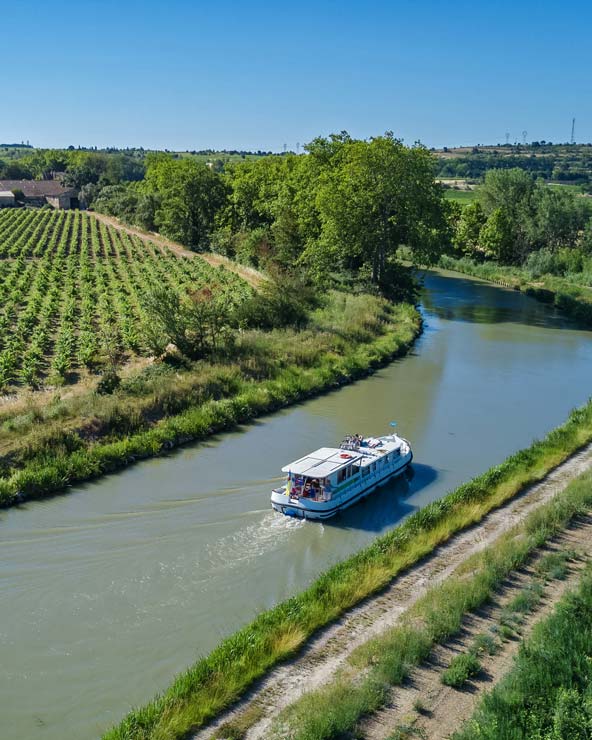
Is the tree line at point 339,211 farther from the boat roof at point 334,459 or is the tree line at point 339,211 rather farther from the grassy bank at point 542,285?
the boat roof at point 334,459

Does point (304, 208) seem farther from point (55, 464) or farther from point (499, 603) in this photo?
point (499, 603)

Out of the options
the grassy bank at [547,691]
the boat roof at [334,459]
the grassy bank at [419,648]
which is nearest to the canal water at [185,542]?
the boat roof at [334,459]

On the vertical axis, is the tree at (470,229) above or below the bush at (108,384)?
above

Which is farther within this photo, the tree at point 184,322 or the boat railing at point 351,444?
the tree at point 184,322

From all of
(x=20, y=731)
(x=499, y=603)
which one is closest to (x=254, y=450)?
(x=499, y=603)

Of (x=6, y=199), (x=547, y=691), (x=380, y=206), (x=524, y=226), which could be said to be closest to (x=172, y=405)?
(x=547, y=691)

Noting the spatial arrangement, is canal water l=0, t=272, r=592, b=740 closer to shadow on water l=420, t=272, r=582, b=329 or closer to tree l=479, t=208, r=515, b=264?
shadow on water l=420, t=272, r=582, b=329

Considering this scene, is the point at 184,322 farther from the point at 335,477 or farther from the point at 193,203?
the point at 193,203
